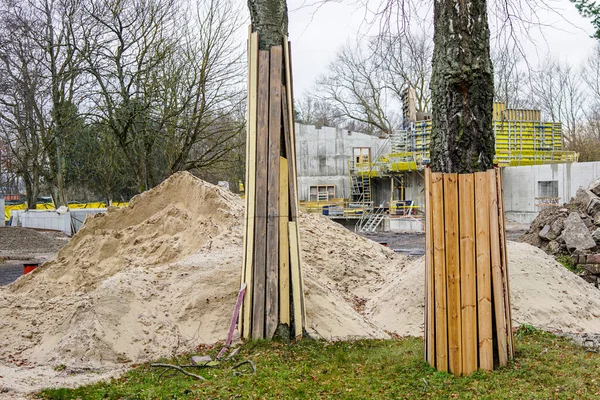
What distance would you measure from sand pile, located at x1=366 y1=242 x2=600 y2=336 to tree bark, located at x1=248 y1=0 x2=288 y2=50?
423 cm

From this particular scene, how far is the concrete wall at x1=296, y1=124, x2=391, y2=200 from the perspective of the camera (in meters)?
42.2

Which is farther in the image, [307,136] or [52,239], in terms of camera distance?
[307,136]

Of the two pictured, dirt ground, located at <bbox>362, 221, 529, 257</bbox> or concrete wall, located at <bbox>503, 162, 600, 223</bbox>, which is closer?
dirt ground, located at <bbox>362, 221, 529, 257</bbox>

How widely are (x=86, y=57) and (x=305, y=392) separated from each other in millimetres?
14988

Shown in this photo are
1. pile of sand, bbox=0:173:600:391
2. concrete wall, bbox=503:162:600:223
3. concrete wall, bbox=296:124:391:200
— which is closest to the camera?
pile of sand, bbox=0:173:600:391

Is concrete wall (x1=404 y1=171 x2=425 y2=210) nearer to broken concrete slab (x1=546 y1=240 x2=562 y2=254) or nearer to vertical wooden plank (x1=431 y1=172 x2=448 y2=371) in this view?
broken concrete slab (x1=546 y1=240 x2=562 y2=254)

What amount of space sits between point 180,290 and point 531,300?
201 inches

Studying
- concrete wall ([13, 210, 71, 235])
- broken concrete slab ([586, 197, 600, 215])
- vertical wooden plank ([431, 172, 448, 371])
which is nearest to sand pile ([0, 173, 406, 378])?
vertical wooden plank ([431, 172, 448, 371])

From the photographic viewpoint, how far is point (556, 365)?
198 inches

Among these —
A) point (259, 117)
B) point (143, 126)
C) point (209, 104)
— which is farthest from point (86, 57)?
point (259, 117)

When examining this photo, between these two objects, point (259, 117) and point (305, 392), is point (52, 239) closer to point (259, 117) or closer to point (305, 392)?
point (259, 117)

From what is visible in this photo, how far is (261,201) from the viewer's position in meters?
6.55

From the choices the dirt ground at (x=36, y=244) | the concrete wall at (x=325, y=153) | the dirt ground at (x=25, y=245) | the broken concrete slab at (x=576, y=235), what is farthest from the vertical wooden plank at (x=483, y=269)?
the concrete wall at (x=325, y=153)

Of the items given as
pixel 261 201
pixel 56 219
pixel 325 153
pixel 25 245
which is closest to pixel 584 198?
pixel 261 201
